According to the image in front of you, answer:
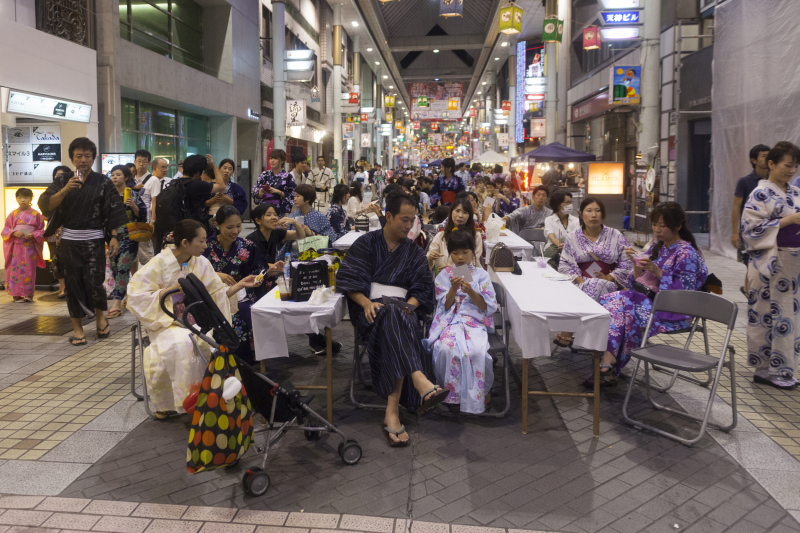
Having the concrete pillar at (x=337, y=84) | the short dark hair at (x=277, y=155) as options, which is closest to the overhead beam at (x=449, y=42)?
the concrete pillar at (x=337, y=84)

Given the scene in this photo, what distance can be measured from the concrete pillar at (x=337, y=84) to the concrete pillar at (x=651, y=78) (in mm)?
15436

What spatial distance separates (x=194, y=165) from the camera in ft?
19.6

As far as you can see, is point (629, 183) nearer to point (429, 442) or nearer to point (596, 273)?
point (596, 273)

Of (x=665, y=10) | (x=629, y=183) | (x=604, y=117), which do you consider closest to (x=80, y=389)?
(x=665, y=10)

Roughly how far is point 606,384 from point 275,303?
2554 millimetres

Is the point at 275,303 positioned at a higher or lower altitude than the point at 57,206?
lower

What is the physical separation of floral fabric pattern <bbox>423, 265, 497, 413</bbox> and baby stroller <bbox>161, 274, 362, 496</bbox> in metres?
0.83

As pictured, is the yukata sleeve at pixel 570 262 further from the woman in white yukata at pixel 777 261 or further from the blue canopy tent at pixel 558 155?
the blue canopy tent at pixel 558 155

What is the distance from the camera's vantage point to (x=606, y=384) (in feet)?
15.8

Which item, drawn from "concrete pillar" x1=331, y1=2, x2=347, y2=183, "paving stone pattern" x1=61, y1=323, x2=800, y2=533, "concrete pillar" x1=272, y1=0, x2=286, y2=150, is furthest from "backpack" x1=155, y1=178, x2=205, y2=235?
"concrete pillar" x1=331, y1=2, x2=347, y2=183

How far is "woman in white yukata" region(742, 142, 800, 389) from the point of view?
14.9 ft

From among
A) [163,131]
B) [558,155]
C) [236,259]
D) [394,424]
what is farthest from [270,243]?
[558,155]

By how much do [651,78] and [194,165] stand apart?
33.2 ft

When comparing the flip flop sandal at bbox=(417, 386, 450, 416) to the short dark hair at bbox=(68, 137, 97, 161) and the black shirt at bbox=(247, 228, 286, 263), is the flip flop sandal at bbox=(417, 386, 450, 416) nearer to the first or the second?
the black shirt at bbox=(247, 228, 286, 263)
